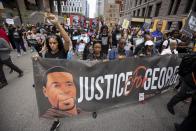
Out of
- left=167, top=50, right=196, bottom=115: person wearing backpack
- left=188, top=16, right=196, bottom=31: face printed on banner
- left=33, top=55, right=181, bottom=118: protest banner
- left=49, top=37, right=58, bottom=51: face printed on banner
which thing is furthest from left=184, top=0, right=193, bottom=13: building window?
left=49, top=37, right=58, bottom=51: face printed on banner

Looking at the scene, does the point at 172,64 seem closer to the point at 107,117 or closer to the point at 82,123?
the point at 107,117

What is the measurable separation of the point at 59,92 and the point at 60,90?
0.05 m

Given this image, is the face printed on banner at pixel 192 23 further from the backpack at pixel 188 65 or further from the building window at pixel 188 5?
the building window at pixel 188 5

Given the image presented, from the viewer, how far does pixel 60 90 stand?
227cm

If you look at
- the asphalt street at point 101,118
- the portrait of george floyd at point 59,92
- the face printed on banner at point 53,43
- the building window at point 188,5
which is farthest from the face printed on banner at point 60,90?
the building window at point 188,5

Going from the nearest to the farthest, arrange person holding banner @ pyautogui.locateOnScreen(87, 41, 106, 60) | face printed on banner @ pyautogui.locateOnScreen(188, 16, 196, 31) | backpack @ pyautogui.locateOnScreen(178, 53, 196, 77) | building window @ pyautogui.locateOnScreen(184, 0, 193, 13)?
backpack @ pyautogui.locateOnScreen(178, 53, 196, 77) < person holding banner @ pyautogui.locateOnScreen(87, 41, 106, 60) < face printed on banner @ pyautogui.locateOnScreen(188, 16, 196, 31) < building window @ pyautogui.locateOnScreen(184, 0, 193, 13)

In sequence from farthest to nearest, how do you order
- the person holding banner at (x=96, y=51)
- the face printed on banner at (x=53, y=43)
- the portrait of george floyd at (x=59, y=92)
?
the person holding banner at (x=96, y=51), the face printed on banner at (x=53, y=43), the portrait of george floyd at (x=59, y=92)

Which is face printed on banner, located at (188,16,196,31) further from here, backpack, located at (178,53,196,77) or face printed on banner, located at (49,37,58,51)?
face printed on banner, located at (49,37,58,51)

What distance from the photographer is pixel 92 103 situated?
8.56 ft

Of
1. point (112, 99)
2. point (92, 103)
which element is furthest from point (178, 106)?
point (92, 103)

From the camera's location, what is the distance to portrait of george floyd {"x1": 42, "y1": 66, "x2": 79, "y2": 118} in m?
2.20

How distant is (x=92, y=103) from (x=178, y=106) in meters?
2.46

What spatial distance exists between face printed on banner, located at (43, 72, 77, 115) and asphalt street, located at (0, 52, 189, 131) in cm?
57

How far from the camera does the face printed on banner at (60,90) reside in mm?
2213
